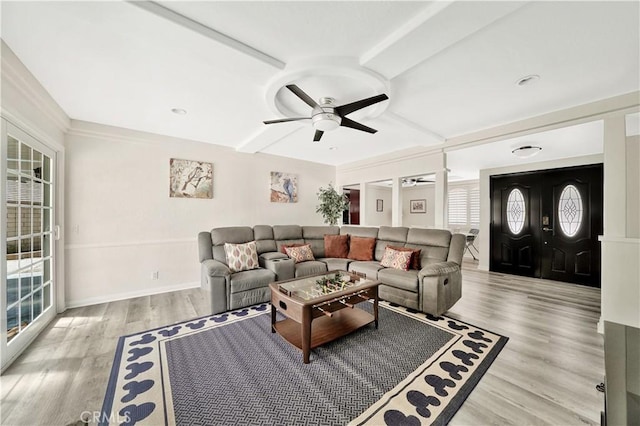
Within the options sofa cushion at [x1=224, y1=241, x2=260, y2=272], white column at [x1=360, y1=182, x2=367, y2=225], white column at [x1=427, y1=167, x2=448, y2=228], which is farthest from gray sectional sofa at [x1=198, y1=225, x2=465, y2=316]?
white column at [x1=360, y1=182, x2=367, y2=225]

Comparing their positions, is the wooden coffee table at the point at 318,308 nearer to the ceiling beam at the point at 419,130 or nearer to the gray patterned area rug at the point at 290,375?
the gray patterned area rug at the point at 290,375

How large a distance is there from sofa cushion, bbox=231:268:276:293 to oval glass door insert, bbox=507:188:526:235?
210 inches

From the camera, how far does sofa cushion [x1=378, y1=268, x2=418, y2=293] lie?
3.03 meters

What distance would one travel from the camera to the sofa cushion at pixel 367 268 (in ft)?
11.4

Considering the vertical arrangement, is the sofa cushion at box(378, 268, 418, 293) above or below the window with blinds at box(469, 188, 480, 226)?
below

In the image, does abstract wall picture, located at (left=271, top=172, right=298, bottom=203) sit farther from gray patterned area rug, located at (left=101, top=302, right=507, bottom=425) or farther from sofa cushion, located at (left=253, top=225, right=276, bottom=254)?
gray patterned area rug, located at (left=101, top=302, right=507, bottom=425)

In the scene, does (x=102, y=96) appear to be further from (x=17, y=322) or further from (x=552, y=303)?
(x=552, y=303)

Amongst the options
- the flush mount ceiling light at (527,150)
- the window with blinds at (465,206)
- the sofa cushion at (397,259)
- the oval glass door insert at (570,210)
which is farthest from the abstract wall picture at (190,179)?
the window with blinds at (465,206)

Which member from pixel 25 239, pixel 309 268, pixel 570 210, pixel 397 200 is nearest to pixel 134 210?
pixel 25 239

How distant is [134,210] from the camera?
3639 mm

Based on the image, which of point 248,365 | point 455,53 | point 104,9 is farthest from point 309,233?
point 104,9

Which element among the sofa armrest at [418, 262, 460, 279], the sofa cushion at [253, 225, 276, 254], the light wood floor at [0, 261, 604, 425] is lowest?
the light wood floor at [0, 261, 604, 425]

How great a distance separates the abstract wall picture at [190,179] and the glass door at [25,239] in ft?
4.40

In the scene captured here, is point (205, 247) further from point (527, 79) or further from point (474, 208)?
point (474, 208)
